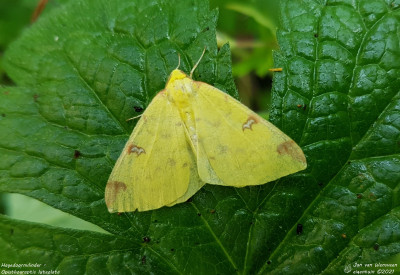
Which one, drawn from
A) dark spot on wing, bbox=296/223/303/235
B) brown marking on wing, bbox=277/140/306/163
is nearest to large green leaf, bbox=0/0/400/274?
dark spot on wing, bbox=296/223/303/235

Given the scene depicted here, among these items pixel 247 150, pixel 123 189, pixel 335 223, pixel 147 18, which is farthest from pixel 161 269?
pixel 147 18

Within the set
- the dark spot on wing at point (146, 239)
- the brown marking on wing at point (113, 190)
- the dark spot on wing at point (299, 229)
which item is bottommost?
the dark spot on wing at point (146, 239)

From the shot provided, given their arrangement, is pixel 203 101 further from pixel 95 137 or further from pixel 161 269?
pixel 161 269

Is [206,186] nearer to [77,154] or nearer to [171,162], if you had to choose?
[171,162]

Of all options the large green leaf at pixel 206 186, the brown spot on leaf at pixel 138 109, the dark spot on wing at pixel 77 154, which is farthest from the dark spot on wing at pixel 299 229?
the dark spot on wing at pixel 77 154

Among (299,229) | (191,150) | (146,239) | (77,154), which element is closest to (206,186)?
(191,150)

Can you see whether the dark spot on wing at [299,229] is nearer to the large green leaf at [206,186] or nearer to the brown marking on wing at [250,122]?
the large green leaf at [206,186]

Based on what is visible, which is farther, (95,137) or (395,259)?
(95,137)
